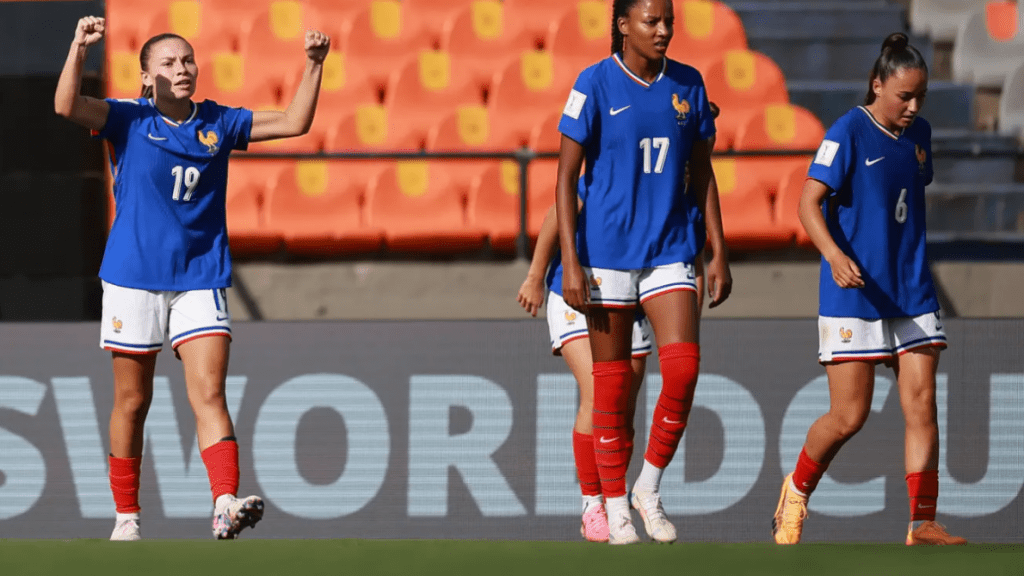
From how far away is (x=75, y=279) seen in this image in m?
6.11

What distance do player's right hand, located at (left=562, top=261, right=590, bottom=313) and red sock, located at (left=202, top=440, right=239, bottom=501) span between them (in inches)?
43.3

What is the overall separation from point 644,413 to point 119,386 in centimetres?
237

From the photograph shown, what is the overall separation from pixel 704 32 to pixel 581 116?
4603mm

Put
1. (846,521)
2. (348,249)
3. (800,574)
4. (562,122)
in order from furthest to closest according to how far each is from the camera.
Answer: (348,249) → (846,521) → (562,122) → (800,574)

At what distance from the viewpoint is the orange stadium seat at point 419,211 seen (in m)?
6.40

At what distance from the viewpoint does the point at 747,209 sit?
6.56 meters

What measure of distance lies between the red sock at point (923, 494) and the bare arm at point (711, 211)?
87 cm

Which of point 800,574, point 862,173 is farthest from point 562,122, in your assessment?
point 800,574

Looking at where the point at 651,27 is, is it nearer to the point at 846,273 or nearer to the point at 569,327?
the point at 846,273

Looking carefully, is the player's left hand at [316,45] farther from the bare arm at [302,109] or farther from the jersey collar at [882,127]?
the jersey collar at [882,127]

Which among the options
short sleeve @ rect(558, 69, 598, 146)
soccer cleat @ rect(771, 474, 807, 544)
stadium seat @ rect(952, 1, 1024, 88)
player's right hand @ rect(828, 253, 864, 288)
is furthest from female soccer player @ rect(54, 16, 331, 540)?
stadium seat @ rect(952, 1, 1024, 88)

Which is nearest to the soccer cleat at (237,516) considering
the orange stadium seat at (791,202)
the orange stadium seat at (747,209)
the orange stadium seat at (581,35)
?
the orange stadium seat at (747,209)

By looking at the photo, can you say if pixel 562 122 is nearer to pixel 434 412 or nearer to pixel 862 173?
pixel 862 173

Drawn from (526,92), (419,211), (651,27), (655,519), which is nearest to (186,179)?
(651,27)
